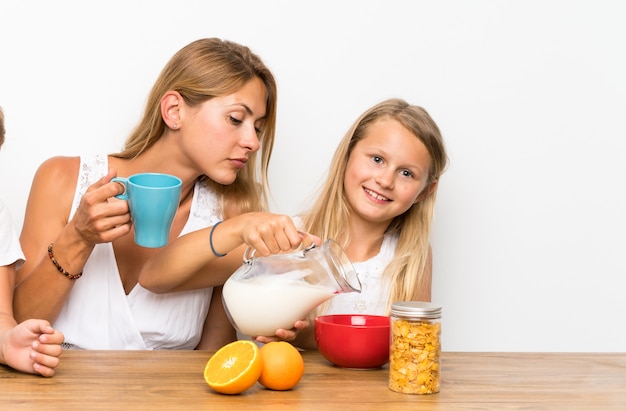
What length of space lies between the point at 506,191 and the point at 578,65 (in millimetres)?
410

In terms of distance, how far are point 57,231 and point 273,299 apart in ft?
2.27

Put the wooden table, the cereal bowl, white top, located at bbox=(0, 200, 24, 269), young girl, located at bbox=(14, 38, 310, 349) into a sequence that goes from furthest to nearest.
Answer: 1. young girl, located at bbox=(14, 38, 310, 349)
2. white top, located at bbox=(0, 200, 24, 269)
3. the cereal bowl
4. the wooden table

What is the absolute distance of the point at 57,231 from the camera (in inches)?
73.8

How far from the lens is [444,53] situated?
2295mm

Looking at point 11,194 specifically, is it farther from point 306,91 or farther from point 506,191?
point 506,191

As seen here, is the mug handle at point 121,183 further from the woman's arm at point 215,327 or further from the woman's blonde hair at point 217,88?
the woman's arm at point 215,327

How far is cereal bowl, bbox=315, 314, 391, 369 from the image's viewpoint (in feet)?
4.62

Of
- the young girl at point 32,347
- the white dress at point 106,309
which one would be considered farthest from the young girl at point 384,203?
the young girl at point 32,347

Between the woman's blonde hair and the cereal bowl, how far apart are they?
0.68 metres

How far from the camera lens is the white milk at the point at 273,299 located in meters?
1.41

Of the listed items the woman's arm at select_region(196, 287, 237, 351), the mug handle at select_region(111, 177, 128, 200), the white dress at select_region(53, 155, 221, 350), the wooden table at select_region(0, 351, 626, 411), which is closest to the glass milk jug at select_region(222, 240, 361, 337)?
the wooden table at select_region(0, 351, 626, 411)

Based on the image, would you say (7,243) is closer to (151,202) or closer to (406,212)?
(151,202)

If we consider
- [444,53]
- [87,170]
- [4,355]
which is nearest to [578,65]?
[444,53]

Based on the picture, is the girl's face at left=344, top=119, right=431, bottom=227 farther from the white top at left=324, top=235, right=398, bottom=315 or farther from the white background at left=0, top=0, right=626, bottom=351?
the white background at left=0, top=0, right=626, bottom=351
